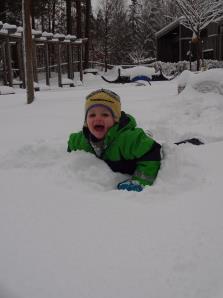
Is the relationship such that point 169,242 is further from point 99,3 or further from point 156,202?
point 99,3

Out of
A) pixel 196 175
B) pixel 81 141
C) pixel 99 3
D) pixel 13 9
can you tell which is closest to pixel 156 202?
pixel 196 175

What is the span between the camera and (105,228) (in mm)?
1777

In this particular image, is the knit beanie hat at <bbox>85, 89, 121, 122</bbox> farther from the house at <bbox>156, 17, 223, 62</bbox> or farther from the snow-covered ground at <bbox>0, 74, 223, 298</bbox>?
the house at <bbox>156, 17, 223, 62</bbox>

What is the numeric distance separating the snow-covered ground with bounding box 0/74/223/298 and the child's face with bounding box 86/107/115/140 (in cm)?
19

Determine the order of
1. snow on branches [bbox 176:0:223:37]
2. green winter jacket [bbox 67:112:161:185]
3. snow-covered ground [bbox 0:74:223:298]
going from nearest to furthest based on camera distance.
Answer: snow-covered ground [bbox 0:74:223:298]
green winter jacket [bbox 67:112:161:185]
snow on branches [bbox 176:0:223:37]

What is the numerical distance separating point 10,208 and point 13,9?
21.5m

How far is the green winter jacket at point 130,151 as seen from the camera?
8.99 ft

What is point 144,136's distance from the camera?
2891 millimetres

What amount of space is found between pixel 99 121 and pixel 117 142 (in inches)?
8.1

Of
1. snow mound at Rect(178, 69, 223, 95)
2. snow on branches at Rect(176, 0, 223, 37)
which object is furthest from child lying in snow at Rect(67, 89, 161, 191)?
snow on branches at Rect(176, 0, 223, 37)

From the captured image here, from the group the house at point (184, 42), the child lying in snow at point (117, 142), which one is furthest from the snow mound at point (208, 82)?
the house at point (184, 42)

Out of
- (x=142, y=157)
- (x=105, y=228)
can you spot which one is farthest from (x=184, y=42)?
(x=105, y=228)

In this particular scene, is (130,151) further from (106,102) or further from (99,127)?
(106,102)

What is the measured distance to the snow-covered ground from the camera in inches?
54.6
